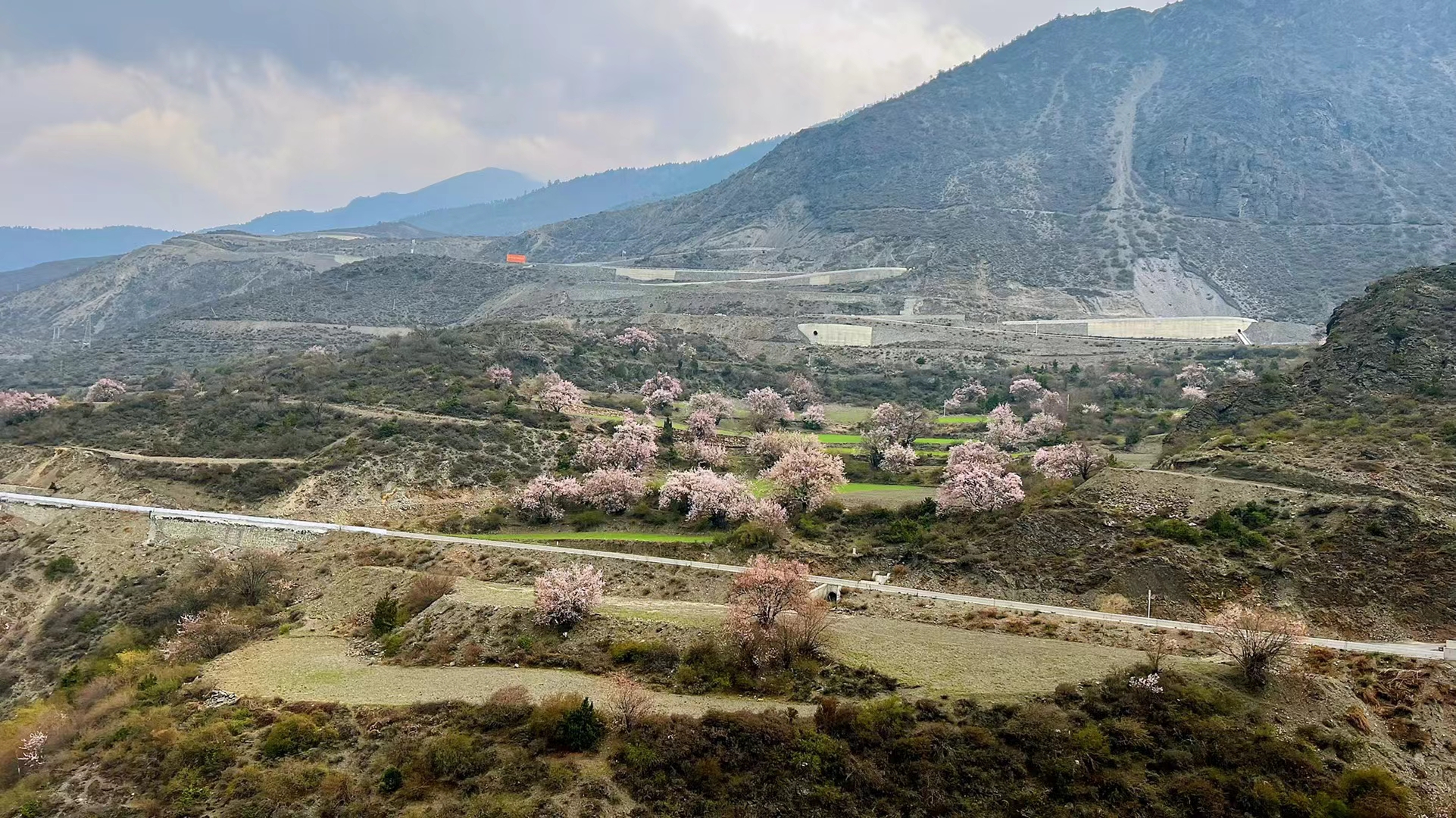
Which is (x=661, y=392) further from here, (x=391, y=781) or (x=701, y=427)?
(x=391, y=781)

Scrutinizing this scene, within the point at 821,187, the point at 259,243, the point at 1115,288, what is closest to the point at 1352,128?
the point at 1115,288

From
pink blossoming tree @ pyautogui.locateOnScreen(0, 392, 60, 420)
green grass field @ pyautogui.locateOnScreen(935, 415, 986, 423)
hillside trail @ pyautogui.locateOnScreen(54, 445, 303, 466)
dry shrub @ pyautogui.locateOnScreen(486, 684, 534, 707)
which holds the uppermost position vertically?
pink blossoming tree @ pyautogui.locateOnScreen(0, 392, 60, 420)

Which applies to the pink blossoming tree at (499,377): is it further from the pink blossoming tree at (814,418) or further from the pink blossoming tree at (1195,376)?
the pink blossoming tree at (1195,376)

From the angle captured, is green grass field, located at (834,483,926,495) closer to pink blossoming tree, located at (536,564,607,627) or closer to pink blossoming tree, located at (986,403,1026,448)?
pink blossoming tree, located at (986,403,1026,448)

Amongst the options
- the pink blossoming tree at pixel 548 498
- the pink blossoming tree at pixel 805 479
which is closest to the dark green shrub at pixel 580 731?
the pink blossoming tree at pixel 805 479

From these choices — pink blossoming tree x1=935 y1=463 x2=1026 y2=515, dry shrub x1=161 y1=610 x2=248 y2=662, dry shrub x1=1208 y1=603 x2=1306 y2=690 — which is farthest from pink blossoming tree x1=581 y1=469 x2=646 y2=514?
dry shrub x1=1208 y1=603 x2=1306 y2=690

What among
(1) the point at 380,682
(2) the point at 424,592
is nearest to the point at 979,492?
(2) the point at 424,592
